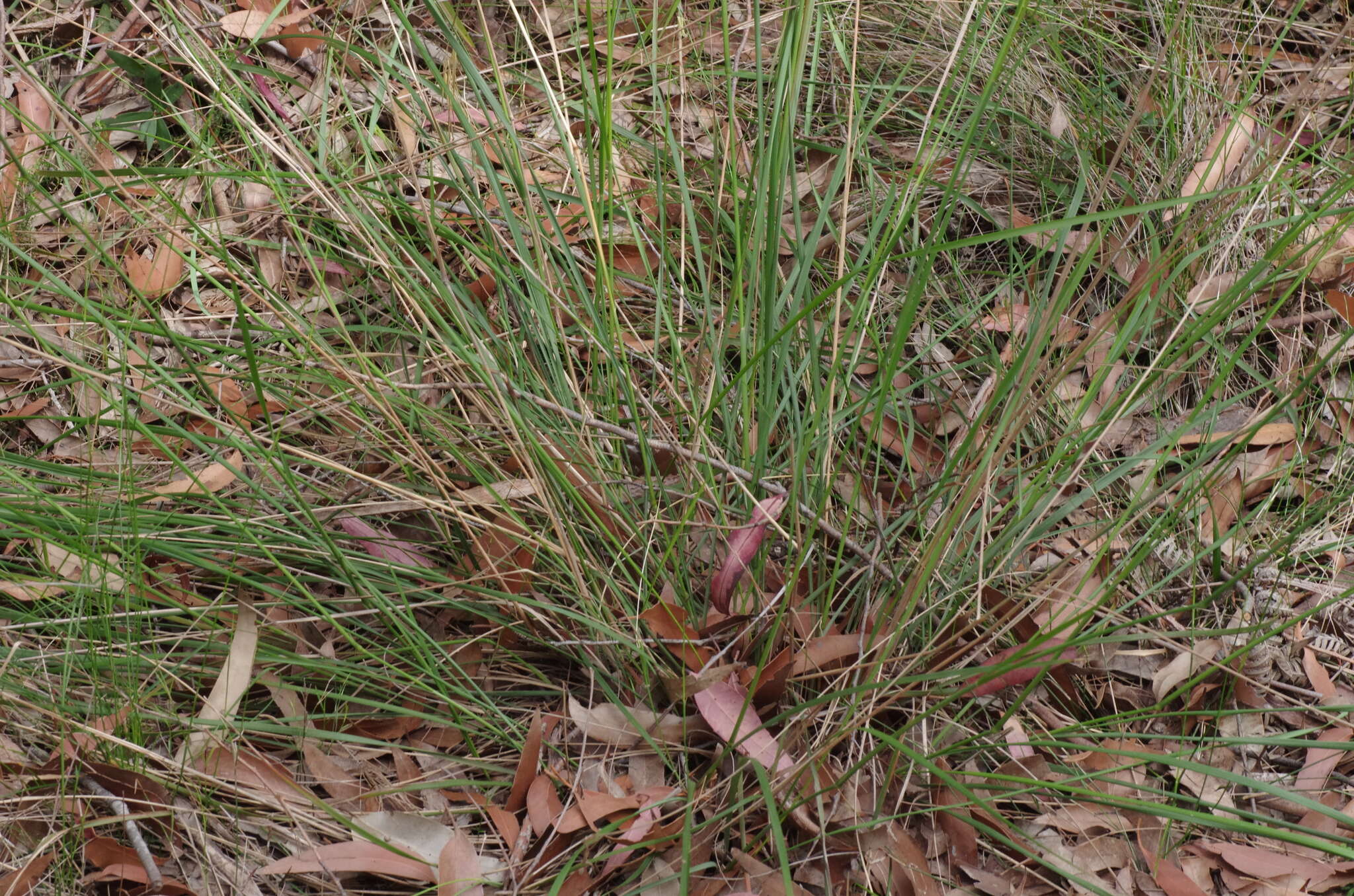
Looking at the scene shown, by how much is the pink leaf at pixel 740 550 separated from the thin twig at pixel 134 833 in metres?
0.87

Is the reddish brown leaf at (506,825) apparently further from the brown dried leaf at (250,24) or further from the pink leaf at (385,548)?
the brown dried leaf at (250,24)

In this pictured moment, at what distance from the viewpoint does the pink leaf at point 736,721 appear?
4.71ft

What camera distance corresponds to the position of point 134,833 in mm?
1428

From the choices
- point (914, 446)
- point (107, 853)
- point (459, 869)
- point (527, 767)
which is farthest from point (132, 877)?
point (914, 446)

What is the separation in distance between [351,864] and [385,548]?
19.7 inches

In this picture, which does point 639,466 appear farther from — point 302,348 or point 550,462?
point 302,348

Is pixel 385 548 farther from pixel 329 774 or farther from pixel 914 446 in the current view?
pixel 914 446

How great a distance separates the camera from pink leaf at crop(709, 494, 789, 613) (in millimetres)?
1489

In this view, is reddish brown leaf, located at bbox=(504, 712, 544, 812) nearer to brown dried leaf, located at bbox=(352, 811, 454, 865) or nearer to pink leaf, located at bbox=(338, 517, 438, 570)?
brown dried leaf, located at bbox=(352, 811, 454, 865)

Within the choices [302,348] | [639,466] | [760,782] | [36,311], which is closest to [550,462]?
[639,466]

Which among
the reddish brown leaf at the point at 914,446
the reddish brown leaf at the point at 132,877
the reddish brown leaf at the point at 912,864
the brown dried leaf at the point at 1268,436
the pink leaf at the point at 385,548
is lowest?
the reddish brown leaf at the point at 132,877

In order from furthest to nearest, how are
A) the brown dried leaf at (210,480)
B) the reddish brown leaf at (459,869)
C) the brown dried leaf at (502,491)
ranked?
the brown dried leaf at (210,480), the brown dried leaf at (502,491), the reddish brown leaf at (459,869)

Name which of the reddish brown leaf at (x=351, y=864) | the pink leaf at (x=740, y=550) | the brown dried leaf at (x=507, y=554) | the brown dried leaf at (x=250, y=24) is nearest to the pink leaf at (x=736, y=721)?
the pink leaf at (x=740, y=550)

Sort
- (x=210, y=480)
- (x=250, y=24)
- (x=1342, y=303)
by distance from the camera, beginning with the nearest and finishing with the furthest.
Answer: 1. (x=210, y=480)
2. (x=1342, y=303)
3. (x=250, y=24)
